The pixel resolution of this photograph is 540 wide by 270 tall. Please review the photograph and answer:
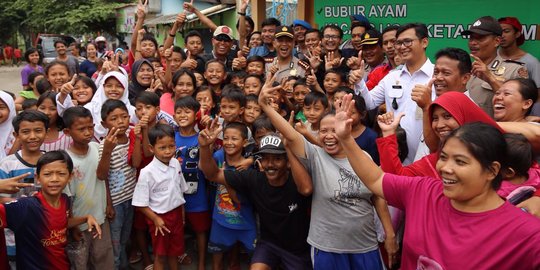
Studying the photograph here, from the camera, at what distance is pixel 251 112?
4223 millimetres

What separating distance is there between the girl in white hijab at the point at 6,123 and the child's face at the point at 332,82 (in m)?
2.99

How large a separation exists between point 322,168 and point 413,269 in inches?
42.4

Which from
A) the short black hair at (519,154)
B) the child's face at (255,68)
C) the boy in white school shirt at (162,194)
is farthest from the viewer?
the child's face at (255,68)

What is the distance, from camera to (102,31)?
2648cm

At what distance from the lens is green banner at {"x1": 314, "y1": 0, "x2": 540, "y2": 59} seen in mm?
4559

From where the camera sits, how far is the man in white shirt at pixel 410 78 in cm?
347

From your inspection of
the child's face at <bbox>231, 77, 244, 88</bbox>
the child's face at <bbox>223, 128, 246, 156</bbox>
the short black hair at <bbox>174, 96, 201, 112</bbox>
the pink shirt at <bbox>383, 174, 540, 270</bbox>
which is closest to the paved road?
the child's face at <bbox>231, 77, 244, 88</bbox>

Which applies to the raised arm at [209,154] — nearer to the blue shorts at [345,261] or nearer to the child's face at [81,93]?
the blue shorts at [345,261]

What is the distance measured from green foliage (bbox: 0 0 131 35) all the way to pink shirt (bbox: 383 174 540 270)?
25.0m

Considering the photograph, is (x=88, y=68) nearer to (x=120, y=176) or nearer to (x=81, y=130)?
(x=120, y=176)

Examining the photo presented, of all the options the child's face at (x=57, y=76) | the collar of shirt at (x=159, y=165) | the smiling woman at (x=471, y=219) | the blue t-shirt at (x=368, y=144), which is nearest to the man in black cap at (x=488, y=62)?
the blue t-shirt at (x=368, y=144)

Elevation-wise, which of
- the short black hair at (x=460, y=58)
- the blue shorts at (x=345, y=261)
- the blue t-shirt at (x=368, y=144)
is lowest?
the blue shorts at (x=345, y=261)

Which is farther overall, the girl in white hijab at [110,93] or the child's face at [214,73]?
the child's face at [214,73]

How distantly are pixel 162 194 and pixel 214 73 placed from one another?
200cm
